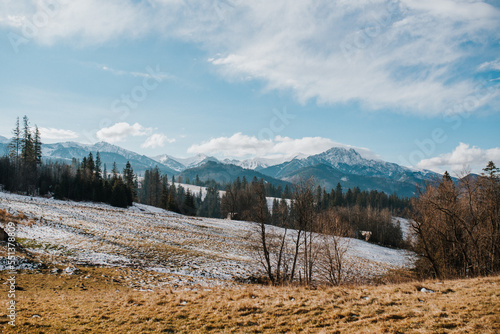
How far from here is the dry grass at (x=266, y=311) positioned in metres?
7.67

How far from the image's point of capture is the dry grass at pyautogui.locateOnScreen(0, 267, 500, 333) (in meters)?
7.67

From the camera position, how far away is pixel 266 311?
9.80 meters

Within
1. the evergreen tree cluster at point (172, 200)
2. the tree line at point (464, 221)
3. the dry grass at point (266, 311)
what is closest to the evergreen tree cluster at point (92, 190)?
the evergreen tree cluster at point (172, 200)

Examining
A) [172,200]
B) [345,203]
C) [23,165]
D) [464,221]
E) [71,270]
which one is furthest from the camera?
[345,203]

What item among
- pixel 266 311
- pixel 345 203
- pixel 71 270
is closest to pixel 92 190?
pixel 71 270

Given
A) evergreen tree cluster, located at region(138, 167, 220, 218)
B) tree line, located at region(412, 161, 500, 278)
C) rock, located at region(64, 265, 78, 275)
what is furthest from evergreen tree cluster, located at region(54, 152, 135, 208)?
tree line, located at region(412, 161, 500, 278)

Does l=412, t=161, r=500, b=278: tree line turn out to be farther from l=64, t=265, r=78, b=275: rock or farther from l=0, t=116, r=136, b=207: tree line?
l=0, t=116, r=136, b=207: tree line

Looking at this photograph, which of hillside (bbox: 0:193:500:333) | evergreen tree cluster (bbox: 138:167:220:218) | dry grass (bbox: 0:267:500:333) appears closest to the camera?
dry grass (bbox: 0:267:500:333)

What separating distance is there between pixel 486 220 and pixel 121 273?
36251 mm

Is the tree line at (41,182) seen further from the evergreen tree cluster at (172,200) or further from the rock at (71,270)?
the rock at (71,270)

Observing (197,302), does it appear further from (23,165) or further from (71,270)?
(23,165)

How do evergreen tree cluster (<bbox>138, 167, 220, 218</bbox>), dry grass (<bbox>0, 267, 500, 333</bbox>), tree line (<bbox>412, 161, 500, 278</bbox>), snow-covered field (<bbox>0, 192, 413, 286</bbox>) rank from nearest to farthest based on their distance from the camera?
dry grass (<bbox>0, 267, 500, 333</bbox>) → snow-covered field (<bbox>0, 192, 413, 286</bbox>) → tree line (<bbox>412, 161, 500, 278</bbox>) → evergreen tree cluster (<bbox>138, 167, 220, 218</bbox>)

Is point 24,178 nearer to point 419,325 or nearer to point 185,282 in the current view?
point 185,282

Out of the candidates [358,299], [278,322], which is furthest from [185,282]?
[358,299]
